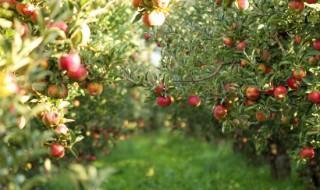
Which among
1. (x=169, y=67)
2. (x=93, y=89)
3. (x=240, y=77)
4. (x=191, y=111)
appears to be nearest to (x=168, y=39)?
(x=169, y=67)

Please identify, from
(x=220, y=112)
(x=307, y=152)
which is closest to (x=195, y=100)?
(x=220, y=112)

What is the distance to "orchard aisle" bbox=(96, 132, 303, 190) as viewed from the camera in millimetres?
11719

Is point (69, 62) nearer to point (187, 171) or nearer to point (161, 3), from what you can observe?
point (161, 3)

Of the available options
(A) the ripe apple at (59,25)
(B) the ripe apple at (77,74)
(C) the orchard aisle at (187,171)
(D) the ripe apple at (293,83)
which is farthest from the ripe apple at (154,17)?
(C) the orchard aisle at (187,171)

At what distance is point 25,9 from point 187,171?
34.1 feet

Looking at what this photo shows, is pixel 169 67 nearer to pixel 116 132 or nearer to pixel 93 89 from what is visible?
pixel 93 89

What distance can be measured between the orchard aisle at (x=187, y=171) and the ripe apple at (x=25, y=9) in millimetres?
7727

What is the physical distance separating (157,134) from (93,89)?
76.1 ft

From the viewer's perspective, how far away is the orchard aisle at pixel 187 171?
11.7 m

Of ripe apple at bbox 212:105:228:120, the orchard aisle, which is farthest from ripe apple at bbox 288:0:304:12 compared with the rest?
the orchard aisle

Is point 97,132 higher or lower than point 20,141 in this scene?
lower

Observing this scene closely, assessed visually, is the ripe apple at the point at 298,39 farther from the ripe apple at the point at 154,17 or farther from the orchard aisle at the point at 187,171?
the orchard aisle at the point at 187,171

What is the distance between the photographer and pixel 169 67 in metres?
5.95

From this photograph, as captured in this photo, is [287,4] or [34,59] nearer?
[34,59]
